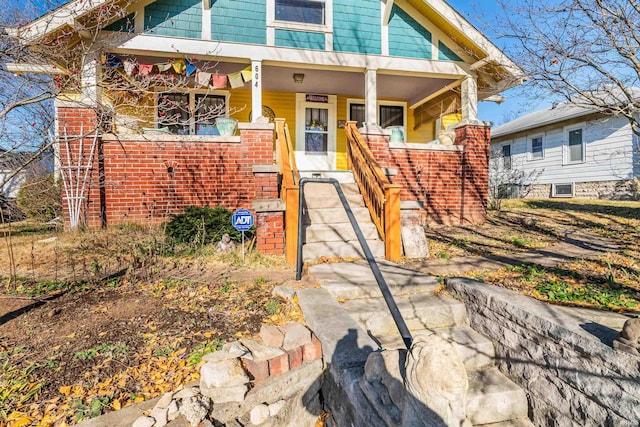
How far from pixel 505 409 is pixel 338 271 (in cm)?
219

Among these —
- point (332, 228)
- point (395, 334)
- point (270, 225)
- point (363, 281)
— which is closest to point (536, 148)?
point (332, 228)

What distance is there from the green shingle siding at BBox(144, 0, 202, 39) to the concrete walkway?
21.3 ft

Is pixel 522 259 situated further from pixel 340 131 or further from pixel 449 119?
pixel 340 131

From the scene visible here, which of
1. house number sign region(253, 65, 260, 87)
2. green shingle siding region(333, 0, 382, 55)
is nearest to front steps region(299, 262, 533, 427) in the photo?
house number sign region(253, 65, 260, 87)

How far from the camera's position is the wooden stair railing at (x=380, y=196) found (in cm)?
504

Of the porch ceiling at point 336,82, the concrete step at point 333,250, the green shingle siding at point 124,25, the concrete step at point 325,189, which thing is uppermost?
the green shingle siding at point 124,25

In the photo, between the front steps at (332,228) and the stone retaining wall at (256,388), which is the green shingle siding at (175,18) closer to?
the front steps at (332,228)

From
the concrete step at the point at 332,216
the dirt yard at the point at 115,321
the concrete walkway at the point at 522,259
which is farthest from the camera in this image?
the concrete step at the point at 332,216

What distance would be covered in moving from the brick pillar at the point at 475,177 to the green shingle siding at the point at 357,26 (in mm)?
2983

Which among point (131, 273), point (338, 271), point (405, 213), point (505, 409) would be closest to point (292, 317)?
point (338, 271)

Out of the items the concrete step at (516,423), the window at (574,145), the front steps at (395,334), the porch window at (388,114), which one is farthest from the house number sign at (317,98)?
the window at (574,145)

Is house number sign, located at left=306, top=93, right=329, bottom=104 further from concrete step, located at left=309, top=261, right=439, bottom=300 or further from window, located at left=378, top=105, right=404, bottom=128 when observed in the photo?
concrete step, located at left=309, top=261, right=439, bottom=300

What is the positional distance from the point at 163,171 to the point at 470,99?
7185 millimetres

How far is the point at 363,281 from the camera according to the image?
12.4 feet
